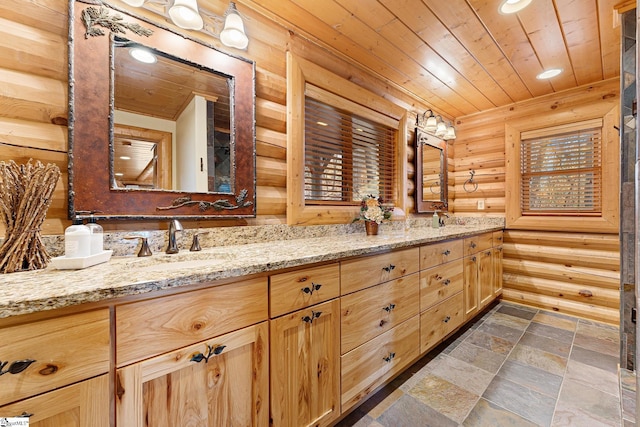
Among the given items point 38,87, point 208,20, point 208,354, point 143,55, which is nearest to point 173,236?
point 208,354

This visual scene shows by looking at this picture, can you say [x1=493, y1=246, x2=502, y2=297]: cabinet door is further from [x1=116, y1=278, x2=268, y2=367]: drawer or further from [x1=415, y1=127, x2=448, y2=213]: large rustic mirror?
[x1=116, y1=278, x2=268, y2=367]: drawer

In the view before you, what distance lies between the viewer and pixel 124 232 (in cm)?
117

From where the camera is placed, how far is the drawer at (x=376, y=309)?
1304 mm

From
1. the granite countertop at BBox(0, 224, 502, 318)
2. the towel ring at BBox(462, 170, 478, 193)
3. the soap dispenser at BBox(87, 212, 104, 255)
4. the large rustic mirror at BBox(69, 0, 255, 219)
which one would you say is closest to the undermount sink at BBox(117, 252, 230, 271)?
the granite countertop at BBox(0, 224, 502, 318)

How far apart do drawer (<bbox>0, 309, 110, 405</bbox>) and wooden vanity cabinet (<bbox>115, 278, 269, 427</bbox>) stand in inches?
1.8

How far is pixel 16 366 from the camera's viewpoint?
60 centimetres

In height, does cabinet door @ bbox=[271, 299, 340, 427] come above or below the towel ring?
below

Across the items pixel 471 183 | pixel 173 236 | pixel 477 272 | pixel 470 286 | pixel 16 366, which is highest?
pixel 471 183

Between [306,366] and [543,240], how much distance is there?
3.06 m

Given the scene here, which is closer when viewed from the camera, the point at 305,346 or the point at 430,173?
the point at 305,346

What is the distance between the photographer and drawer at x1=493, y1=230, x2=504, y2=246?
111 inches

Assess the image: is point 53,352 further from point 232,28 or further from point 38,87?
point 232,28

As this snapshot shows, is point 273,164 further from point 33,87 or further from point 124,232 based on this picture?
point 33,87

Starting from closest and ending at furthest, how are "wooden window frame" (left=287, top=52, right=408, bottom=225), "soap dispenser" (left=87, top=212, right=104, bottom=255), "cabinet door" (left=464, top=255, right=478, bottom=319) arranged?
"soap dispenser" (left=87, top=212, right=104, bottom=255) → "wooden window frame" (left=287, top=52, right=408, bottom=225) → "cabinet door" (left=464, top=255, right=478, bottom=319)
